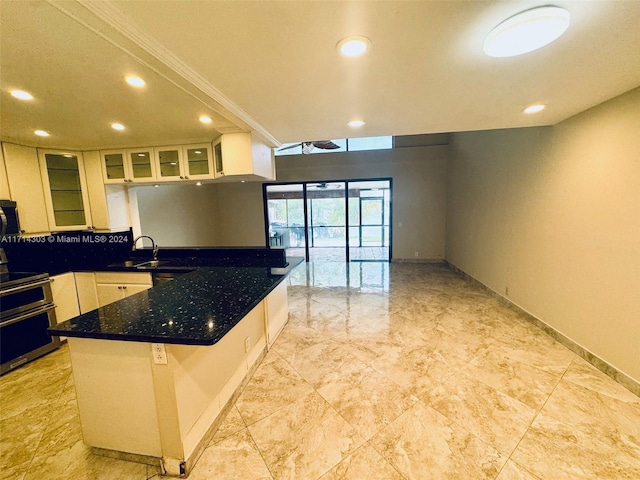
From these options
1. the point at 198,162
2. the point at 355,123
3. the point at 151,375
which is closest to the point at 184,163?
the point at 198,162

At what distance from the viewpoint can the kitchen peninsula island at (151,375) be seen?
1.34 metres

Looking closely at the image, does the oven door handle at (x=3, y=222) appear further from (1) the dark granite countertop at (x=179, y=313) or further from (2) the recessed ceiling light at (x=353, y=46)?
(2) the recessed ceiling light at (x=353, y=46)

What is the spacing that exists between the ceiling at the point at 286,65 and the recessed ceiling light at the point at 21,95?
0.05 m

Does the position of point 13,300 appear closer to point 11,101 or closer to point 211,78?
point 11,101

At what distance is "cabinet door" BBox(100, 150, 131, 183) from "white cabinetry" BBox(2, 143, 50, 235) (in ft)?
1.96

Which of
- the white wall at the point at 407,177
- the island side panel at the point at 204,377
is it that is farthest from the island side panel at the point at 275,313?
the white wall at the point at 407,177

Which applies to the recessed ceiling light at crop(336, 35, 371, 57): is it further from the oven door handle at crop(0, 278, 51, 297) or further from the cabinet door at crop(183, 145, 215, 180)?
the oven door handle at crop(0, 278, 51, 297)

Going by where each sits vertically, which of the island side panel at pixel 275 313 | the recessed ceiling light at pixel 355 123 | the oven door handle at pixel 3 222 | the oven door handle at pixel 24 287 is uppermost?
the recessed ceiling light at pixel 355 123

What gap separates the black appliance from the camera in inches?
99.0

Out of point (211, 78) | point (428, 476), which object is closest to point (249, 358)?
point (428, 476)

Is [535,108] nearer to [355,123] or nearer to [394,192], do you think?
[355,123]

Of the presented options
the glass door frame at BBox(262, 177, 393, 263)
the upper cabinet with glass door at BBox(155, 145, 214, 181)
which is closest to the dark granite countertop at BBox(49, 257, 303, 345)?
the upper cabinet with glass door at BBox(155, 145, 214, 181)

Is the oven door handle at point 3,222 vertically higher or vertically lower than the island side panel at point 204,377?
higher

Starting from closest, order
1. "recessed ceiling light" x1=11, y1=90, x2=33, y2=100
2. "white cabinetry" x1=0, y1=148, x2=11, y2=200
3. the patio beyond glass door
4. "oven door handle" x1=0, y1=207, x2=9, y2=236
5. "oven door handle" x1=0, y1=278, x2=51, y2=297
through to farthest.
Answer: "recessed ceiling light" x1=11, y1=90, x2=33, y2=100 → "oven door handle" x1=0, y1=278, x2=51, y2=297 → "oven door handle" x1=0, y1=207, x2=9, y2=236 → "white cabinetry" x1=0, y1=148, x2=11, y2=200 → the patio beyond glass door
